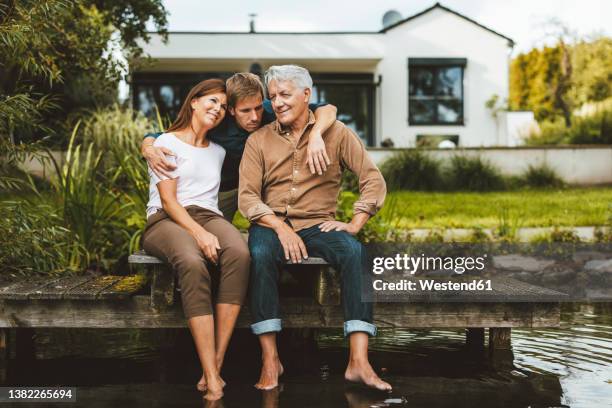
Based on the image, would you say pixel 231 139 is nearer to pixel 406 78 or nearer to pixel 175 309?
pixel 175 309

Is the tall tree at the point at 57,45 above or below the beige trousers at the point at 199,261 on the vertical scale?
above

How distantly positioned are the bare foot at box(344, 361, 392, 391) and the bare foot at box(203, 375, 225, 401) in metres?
0.58

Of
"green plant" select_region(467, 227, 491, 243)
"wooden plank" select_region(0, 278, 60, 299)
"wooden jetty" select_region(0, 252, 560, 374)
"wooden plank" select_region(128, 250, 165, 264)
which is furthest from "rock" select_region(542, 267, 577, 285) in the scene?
"wooden plank" select_region(0, 278, 60, 299)

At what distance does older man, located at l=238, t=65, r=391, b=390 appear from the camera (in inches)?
137

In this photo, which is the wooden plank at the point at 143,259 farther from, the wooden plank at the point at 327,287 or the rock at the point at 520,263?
the rock at the point at 520,263

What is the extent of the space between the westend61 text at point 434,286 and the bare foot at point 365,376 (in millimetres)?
637

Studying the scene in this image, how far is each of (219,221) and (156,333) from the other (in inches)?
54.0

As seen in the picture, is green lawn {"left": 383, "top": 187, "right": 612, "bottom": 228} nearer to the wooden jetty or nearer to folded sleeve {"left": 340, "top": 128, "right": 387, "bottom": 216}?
folded sleeve {"left": 340, "top": 128, "right": 387, "bottom": 216}

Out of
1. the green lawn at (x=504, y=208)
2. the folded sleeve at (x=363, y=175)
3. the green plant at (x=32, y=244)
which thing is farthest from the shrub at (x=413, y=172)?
the folded sleeve at (x=363, y=175)

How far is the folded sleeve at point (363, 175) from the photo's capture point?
12.4 feet

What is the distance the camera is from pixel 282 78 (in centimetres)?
381

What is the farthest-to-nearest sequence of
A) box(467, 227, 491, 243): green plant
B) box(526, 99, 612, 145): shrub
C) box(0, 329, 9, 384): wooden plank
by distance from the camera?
1. box(526, 99, 612, 145): shrub
2. box(467, 227, 491, 243): green plant
3. box(0, 329, 9, 384): wooden plank

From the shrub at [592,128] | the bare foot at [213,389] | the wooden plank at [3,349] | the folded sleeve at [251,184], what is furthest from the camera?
the shrub at [592,128]

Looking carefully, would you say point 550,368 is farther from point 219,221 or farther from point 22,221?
Result: point 22,221
